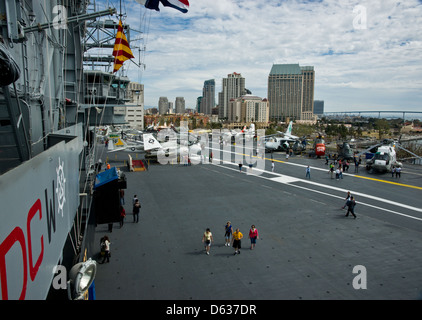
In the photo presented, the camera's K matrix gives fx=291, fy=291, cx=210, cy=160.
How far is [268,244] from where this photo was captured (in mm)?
12555

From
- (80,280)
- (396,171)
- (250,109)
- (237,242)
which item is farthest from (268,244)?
(250,109)

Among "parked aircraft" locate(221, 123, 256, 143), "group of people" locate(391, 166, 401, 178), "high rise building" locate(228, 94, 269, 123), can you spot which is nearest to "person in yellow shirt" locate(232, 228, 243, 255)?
"group of people" locate(391, 166, 401, 178)

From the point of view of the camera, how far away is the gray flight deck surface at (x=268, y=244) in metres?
9.27

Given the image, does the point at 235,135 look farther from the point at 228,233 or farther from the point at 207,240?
the point at 207,240

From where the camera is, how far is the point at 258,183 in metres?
23.9

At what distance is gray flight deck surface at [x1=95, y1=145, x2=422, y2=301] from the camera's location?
9.27 meters

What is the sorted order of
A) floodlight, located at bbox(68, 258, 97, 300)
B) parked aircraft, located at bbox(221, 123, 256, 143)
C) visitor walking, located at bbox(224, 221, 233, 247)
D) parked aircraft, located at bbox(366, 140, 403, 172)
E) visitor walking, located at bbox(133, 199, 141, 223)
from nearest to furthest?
floodlight, located at bbox(68, 258, 97, 300)
visitor walking, located at bbox(224, 221, 233, 247)
visitor walking, located at bbox(133, 199, 141, 223)
parked aircraft, located at bbox(366, 140, 403, 172)
parked aircraft, located at bbox(221, 123, 256, 143)

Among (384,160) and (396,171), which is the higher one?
(384,160)

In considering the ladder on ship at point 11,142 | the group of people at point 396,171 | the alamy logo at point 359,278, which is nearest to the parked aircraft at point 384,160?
the group of people at point 396,171

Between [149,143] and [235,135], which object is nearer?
[149,143]

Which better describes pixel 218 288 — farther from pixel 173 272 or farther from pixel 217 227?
pixel 217 227

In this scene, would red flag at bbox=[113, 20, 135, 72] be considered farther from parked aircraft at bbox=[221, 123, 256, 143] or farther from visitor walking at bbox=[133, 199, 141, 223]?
parked aircraft at bbox=[221, 123, 256, 143]

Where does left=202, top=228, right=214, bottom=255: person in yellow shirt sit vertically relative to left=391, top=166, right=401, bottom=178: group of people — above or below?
below

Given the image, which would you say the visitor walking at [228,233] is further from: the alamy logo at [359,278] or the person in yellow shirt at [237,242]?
the alamy logo at [359,278]
